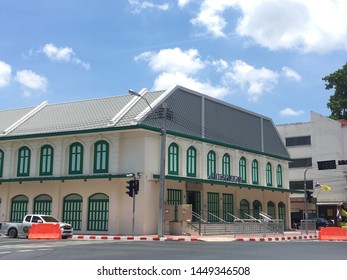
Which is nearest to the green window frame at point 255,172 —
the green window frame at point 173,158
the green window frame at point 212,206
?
the green window frame at point 212,206

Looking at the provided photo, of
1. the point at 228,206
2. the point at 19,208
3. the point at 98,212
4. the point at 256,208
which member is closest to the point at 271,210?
the point at 256,208

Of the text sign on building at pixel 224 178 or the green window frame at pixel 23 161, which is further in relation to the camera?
the text sign on building at pixel 224 178

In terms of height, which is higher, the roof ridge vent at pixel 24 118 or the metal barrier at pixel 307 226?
the roof ridge vent at pixel 24 118

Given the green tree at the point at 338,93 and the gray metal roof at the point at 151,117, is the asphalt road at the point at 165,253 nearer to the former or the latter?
the gray metal roof at the point at 151,117

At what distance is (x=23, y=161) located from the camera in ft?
127

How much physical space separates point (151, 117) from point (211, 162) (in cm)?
749

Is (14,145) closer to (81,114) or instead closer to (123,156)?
(81,114)

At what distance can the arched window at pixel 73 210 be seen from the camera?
117 feet

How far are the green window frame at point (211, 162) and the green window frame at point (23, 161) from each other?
14.2 m

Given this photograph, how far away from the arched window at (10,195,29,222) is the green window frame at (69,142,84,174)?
5.14m

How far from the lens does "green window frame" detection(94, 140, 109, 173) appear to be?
35.0 metres

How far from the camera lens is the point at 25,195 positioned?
38.4 metres

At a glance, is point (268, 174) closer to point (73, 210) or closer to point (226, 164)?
point (226, 164)
